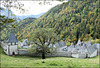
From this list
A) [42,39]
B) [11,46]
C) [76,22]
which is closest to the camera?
[42,39]

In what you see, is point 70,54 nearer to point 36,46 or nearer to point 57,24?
point 36,46

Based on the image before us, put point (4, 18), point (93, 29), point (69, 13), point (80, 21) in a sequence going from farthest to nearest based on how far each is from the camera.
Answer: point (69, 13)
point (80, 21)
point (93, 29)
point (4, 18)

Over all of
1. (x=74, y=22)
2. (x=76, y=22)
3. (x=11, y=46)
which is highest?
(x=74, y=22)

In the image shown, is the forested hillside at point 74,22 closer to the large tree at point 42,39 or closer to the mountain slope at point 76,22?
the mountain slope at point 76,22

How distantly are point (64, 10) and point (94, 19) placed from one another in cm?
3535

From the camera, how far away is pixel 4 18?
581cm

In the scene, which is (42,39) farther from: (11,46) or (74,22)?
(74,22)

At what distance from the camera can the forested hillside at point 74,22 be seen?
259ft

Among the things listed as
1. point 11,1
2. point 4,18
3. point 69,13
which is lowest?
point 4,18

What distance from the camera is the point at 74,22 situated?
319 feet

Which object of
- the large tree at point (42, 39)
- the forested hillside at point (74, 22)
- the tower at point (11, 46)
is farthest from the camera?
the forested hillside at point (74, 22)

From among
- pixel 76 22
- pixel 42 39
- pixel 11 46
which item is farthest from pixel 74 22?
pixel 11 46

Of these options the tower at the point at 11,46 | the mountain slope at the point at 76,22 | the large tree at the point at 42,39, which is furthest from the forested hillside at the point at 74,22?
the large tree at the point at 42,39

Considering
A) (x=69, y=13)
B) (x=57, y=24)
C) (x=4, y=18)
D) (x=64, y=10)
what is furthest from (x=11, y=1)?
(x=64, y=10)
